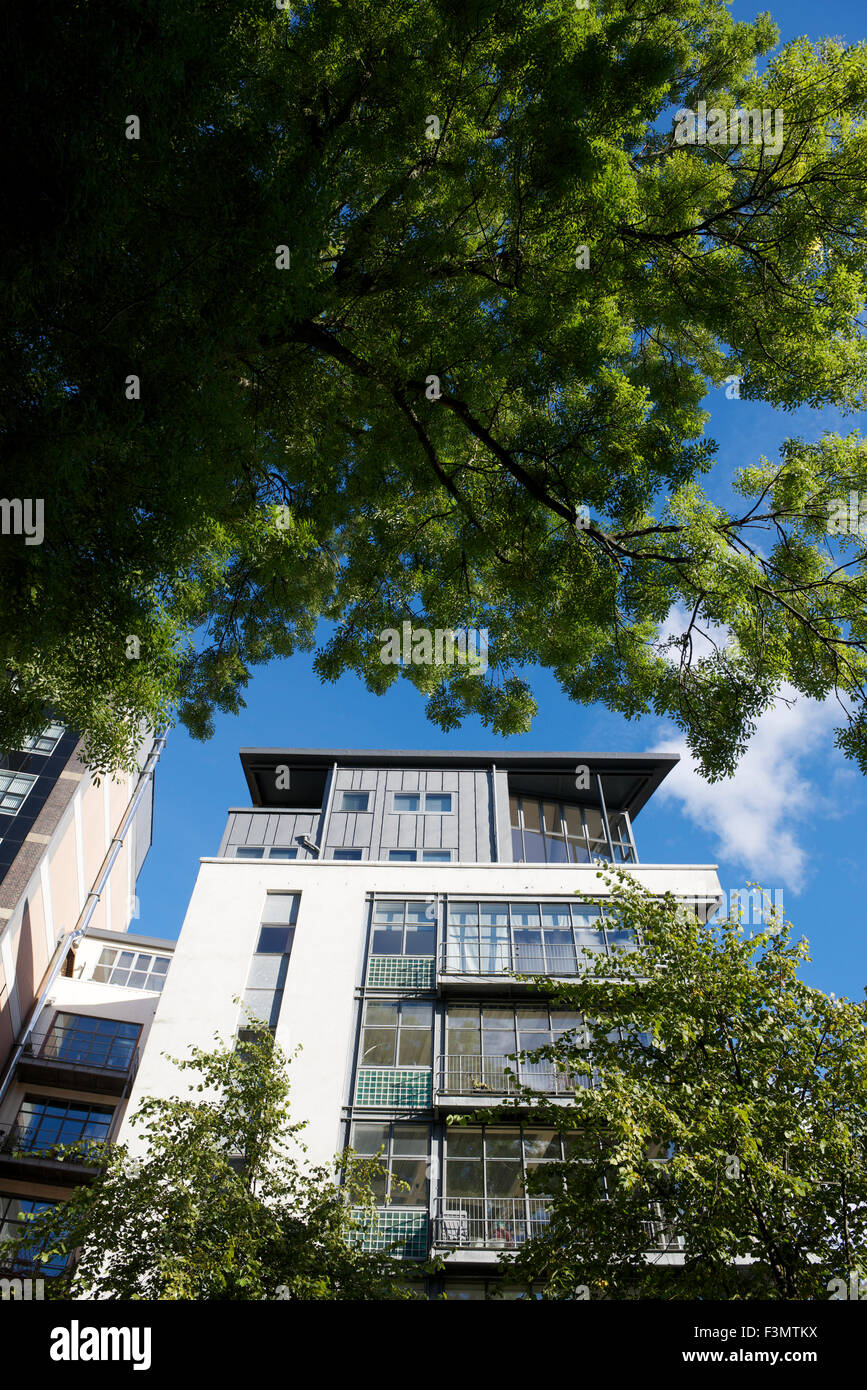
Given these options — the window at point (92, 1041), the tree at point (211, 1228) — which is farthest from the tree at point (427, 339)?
the window at point (92, 1041)

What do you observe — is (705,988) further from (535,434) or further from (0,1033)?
(0,1033)

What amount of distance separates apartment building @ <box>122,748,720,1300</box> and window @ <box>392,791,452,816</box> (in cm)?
8

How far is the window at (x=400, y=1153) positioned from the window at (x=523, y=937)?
432 cm

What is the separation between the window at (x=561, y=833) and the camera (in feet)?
98.6

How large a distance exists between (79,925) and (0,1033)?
244 inches

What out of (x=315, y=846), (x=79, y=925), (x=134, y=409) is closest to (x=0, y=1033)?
Result: (x=79, y=925)

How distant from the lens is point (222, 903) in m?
25.4

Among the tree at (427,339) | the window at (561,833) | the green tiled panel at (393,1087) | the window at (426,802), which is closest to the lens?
the tree at (427,339)

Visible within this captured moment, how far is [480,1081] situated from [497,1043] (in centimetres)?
139

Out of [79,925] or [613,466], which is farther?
[79,925]

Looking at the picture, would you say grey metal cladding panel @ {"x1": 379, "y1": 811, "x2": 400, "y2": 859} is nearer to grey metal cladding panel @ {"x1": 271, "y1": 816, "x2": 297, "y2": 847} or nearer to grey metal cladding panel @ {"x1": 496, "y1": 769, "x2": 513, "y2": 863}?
grey metal cladding panel @ {"x1": 271, "y1": 816, "x2": 297, "y2": 847}

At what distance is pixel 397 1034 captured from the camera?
71.8 ft

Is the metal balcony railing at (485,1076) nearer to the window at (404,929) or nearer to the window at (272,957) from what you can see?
the window at (404,929)
